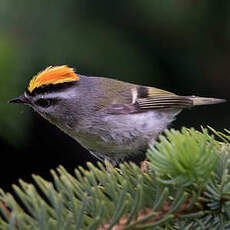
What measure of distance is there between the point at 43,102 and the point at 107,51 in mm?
539

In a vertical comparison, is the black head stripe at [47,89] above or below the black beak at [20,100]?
below

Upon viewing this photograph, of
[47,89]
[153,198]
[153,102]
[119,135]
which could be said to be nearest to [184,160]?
[153,198]

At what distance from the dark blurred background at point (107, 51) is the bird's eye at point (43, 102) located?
128 mm

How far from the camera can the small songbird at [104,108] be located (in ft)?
7.94

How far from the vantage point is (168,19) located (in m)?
2.56

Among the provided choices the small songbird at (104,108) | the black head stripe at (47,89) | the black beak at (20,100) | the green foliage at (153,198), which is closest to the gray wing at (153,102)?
the small songbird at (104,108)

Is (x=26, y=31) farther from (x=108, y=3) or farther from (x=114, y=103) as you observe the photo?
(x=114, y=103)

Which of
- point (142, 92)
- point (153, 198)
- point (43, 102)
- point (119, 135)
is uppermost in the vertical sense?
point (43, 102)

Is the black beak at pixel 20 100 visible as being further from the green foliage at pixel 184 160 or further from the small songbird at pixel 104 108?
the green foliage at pixel 184 160

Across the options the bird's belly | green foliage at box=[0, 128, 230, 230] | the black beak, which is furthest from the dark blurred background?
green foliage at box=[0, 128, 230, 230]

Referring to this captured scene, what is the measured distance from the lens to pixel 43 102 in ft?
8.26

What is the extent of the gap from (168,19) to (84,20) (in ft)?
1.71

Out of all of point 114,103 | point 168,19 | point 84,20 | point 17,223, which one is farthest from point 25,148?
point 17,223

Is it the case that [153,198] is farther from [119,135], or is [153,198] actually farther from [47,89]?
[47,89]
